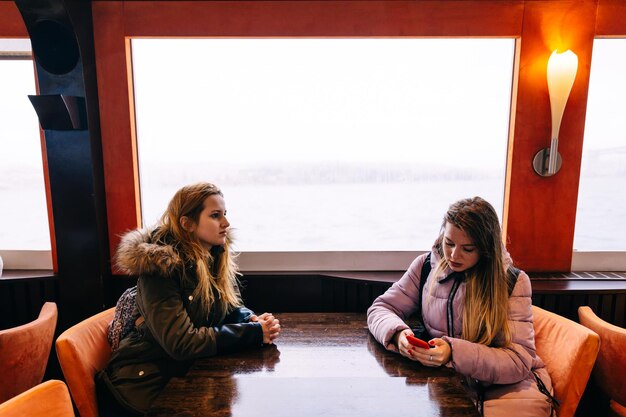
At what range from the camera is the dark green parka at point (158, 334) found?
1.46 meters

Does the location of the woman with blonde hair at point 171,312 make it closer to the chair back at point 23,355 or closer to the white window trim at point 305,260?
the chair back at point 23,355

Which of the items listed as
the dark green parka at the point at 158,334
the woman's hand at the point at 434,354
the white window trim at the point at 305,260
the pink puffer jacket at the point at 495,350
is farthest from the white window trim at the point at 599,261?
the dark green parka at the point at 158,334

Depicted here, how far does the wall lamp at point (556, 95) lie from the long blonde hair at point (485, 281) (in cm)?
113

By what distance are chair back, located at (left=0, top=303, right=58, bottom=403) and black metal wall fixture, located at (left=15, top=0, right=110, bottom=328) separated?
0.52 meters

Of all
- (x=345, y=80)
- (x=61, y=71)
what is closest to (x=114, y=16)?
(x=61, y=71)

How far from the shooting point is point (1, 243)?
9.02 feet

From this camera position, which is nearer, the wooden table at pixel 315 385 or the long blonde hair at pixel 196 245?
the wooden table at pixel 315 385

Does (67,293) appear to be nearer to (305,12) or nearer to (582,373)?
(305,12)

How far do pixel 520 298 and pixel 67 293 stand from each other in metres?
2.72

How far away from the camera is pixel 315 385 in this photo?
4.23 feet

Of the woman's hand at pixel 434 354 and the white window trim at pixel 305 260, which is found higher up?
the white window trim at pixel 305 260

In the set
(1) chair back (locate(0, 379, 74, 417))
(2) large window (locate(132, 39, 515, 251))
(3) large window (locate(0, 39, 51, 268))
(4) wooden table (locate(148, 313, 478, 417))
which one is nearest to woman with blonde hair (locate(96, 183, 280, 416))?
(4) wooden table (locate(148, 313, 478, 417))

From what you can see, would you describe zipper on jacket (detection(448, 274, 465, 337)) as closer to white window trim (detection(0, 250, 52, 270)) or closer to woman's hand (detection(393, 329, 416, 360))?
woman's hand (detection(393, 329, 416, 360))

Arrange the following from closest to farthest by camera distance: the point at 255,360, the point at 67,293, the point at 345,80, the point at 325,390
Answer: the point at 325,390
the point at 255,360
the point at 67,293
the point at 345,80
